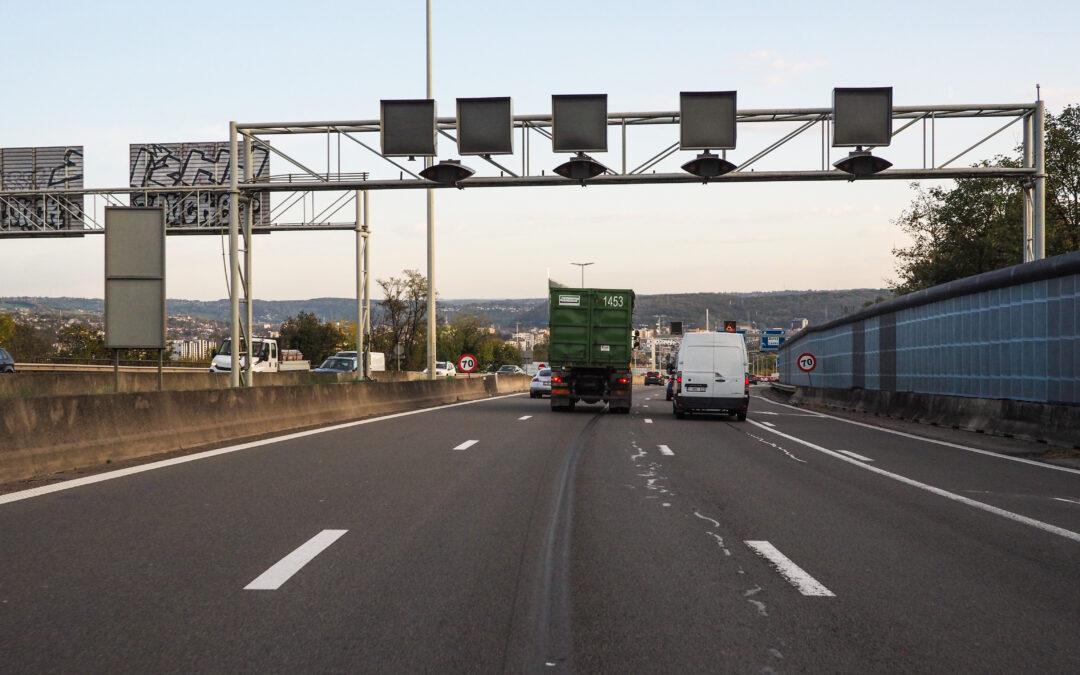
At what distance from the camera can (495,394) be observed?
5203cm

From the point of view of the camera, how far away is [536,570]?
698 centimetres

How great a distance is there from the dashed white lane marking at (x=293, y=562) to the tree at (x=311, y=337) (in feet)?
462

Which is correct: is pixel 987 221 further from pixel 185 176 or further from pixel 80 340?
pixel 80 340

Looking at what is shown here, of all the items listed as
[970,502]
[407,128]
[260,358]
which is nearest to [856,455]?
[970,502]

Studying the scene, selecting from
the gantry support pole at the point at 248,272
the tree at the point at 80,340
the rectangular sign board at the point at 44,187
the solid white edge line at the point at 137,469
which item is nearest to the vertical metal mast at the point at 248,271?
the gantry support pole at the point at 248,272

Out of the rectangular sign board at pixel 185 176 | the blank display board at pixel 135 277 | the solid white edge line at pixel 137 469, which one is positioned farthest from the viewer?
the rectangular sign board at pixel 185 176

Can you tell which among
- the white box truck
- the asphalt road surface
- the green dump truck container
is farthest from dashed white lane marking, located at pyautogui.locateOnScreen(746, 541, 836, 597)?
the white box truck

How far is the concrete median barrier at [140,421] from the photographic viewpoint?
456 inches

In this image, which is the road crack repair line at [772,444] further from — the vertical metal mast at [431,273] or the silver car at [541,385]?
the silver car at [541,385]

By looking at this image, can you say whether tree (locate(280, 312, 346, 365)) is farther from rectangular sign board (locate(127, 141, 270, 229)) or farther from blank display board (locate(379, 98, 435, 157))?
blank display board (locate(379, 98, 435, 157))

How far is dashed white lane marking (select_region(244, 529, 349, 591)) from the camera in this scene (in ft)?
21.2

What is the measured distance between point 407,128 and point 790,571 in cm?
1930

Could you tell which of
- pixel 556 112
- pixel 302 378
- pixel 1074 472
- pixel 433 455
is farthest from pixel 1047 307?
pixel 302 378

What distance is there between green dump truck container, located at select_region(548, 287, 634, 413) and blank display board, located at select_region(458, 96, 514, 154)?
25.1 feet
